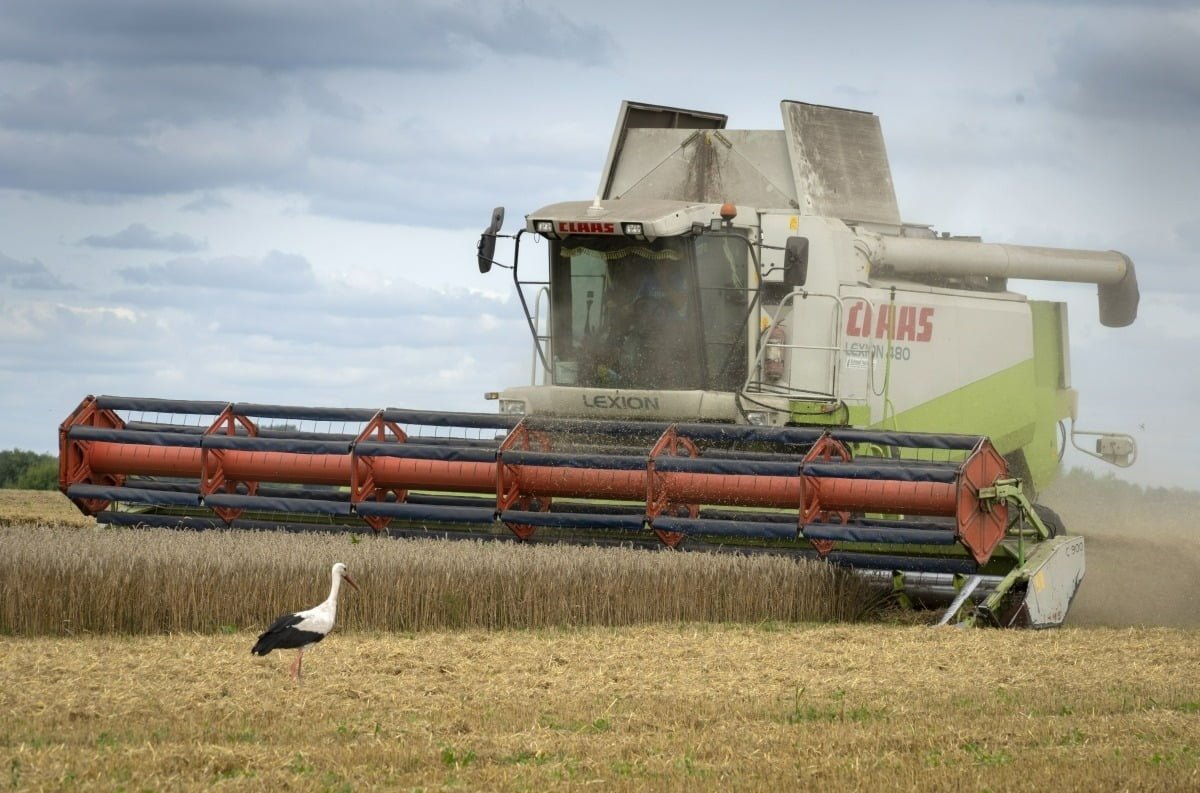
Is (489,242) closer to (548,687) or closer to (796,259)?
(796,259)

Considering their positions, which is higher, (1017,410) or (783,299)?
(783,299)

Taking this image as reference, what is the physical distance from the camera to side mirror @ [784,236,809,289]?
10.2 meters

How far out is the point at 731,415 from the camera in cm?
1042

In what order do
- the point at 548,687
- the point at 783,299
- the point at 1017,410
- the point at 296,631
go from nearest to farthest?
the point at 296,631 → the point at 548,687 → the point at 783,299 → the point at 1017,410

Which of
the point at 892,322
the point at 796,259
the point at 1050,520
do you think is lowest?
the point at 1050,520

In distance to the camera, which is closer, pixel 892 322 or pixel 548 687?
pixel 548 687

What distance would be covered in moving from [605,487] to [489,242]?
7.96 feet

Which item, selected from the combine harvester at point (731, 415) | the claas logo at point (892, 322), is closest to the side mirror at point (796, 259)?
the combine harvester at point (731, 415)

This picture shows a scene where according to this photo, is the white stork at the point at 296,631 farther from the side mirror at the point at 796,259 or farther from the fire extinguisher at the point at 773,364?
the fire extinguisher at the point at 773,364

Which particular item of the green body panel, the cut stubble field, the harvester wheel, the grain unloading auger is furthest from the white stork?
the harvester wheel

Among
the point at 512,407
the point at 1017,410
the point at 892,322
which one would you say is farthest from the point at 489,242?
the point at 1017,410

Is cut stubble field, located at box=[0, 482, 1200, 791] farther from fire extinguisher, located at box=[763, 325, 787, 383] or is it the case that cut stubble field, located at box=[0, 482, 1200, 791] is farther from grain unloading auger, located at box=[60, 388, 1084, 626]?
fire extinguisher, located at box=[763, 325, 787, 383]

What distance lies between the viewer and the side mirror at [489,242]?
1119cm

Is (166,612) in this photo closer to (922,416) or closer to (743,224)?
(743,224)
